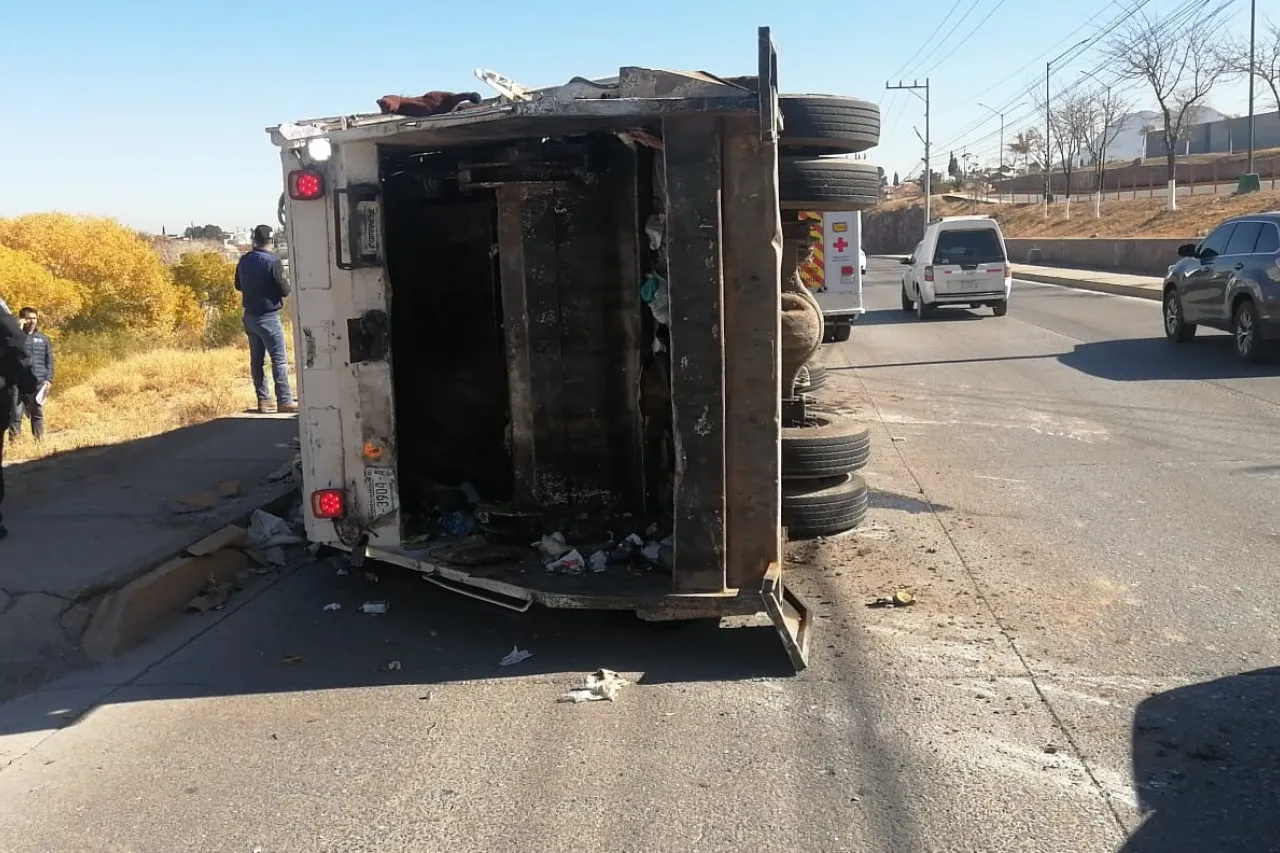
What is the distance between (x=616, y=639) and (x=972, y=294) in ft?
58.4

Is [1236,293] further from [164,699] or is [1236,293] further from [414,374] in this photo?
[164,699]

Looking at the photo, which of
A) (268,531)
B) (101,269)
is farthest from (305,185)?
(101,269)

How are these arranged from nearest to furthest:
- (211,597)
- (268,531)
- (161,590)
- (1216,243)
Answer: (161,590)
(211,597)
(268,531)
(1216,243)

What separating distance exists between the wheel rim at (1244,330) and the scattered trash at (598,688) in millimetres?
11077

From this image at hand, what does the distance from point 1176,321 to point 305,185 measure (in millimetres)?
13146

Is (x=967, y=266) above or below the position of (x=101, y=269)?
below

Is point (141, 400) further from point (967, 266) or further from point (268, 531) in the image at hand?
point (967, 266)

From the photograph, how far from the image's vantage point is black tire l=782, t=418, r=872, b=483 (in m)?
6.47

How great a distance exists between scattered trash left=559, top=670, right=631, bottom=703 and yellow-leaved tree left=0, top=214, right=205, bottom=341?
746 inches

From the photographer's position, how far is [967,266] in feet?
70.0

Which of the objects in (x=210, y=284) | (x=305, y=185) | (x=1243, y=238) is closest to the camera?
(x=305, y=185)

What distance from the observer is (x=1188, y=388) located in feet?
38.9

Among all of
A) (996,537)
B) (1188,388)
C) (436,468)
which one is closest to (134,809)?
(436,468)

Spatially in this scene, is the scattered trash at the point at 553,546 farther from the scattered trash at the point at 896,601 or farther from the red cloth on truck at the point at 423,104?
the red cloth on truck at the point at 423,104
